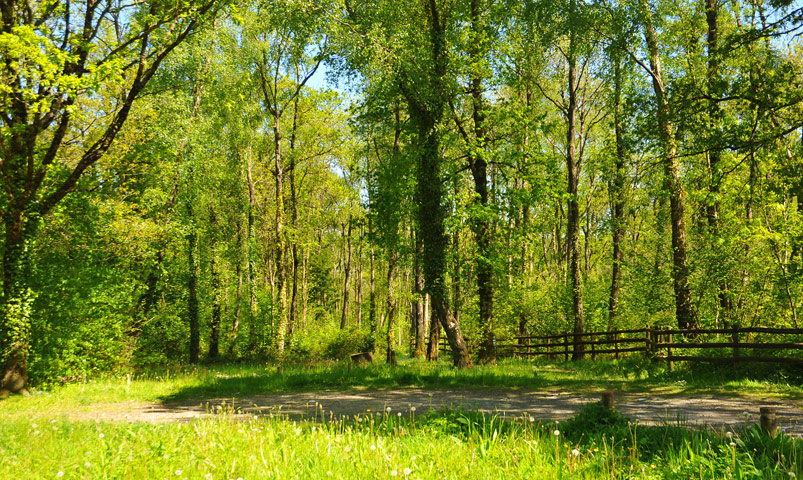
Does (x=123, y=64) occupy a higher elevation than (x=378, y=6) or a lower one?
lower

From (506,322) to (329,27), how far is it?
17807mm

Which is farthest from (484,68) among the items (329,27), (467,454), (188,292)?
(188,292)

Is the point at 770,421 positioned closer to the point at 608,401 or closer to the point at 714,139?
the point at 608,401

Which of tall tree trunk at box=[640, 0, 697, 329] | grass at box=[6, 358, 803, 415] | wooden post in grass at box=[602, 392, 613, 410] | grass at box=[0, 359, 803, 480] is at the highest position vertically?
tall tree trunk at box=[640, 0, 697, 329]

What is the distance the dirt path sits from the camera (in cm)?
776

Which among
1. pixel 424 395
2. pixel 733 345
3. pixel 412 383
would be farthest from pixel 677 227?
pixel 424 395

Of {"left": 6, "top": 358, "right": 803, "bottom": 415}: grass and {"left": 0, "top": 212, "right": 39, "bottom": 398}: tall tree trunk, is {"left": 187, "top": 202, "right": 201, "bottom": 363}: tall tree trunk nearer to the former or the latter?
{"left": 6, "top": 358, "right": 803, "bottom": 415}: grass

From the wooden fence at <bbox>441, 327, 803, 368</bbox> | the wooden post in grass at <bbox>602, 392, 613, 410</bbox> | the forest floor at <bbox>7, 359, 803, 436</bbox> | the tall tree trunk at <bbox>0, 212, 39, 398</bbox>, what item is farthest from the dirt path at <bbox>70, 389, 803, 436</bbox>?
the tall tree trunk at <bbox>0, 212, 39, 398</bbox>

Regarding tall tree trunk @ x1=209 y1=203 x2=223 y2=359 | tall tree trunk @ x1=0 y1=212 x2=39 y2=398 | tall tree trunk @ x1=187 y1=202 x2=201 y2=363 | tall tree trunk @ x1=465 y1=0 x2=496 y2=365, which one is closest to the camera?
tall tree trunk @ x1=0 y1=212 x2=39 y2=398

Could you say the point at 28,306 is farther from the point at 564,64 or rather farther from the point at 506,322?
the point at 564,64

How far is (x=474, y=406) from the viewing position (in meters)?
7.62

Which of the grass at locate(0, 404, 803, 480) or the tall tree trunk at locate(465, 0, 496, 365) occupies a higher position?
the tall tree trunk at locate(465, 0, 496, 365)

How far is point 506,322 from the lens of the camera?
→ 25.3m

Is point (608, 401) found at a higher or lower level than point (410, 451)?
higher
